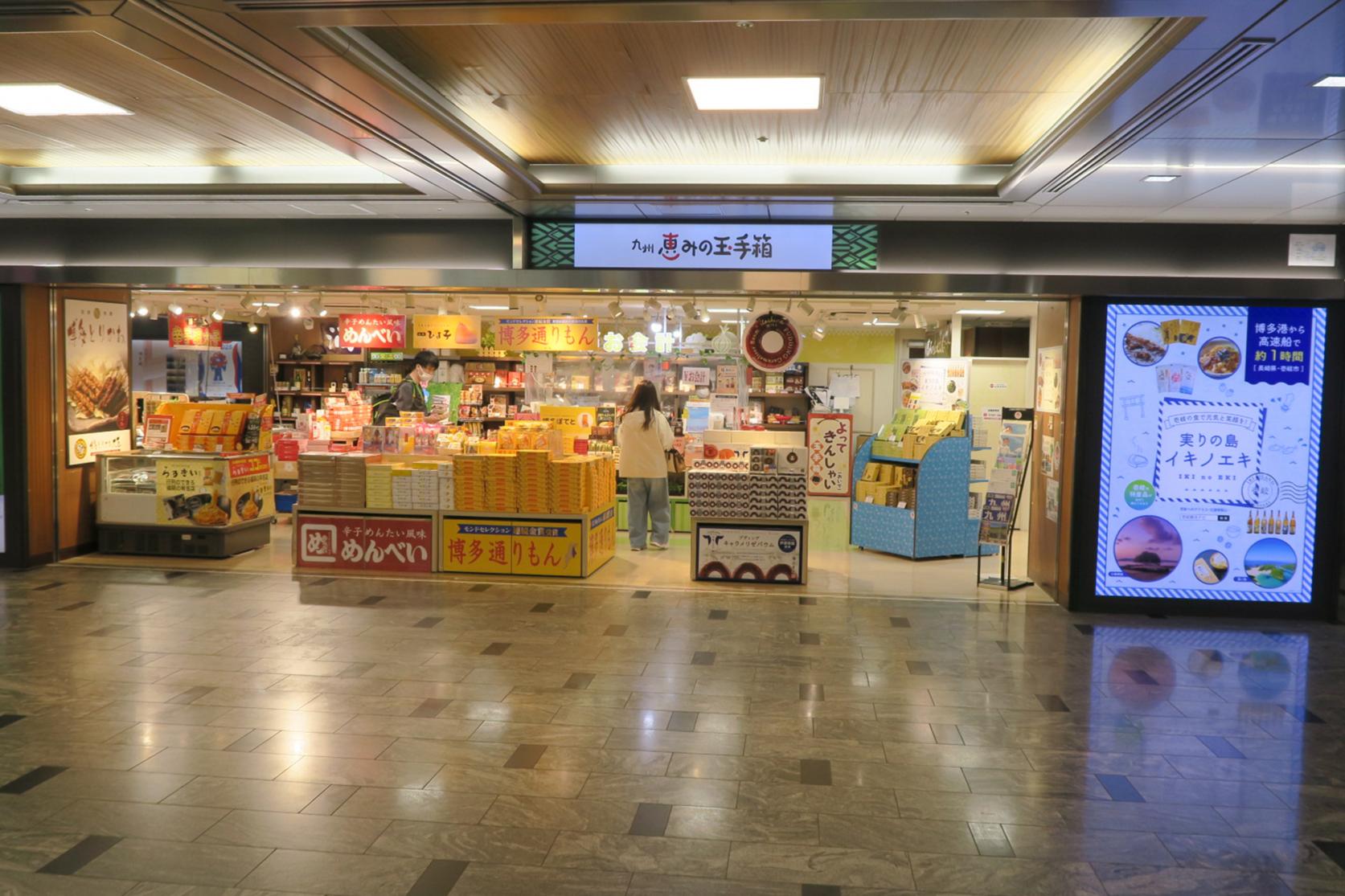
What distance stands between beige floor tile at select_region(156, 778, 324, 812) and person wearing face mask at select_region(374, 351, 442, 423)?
6.72m

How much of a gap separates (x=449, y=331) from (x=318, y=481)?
8.92ft

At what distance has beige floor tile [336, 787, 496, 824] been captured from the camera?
374 centimetres

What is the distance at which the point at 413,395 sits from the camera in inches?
420

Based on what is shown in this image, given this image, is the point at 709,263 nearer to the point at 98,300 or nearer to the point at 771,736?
the point at 771,736

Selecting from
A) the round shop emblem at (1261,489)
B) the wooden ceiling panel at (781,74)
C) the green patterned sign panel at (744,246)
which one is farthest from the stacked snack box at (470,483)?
the round shop emblem at (1261,489)

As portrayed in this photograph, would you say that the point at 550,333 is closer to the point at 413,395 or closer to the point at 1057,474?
the point at 413,395

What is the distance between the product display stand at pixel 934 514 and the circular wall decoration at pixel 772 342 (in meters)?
1.90

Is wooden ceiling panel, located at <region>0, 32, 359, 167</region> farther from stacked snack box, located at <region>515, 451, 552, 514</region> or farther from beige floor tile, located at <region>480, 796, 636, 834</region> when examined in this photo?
beige floor tile, located at <region>480, 796, 636, 834</region>

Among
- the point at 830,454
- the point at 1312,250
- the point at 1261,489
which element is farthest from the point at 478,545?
the point at 830,454

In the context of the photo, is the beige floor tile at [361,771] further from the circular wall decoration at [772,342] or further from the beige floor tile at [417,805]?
the circular wall decoration at [772,342]

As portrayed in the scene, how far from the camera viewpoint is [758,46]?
409 cm

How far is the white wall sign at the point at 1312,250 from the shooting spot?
7195 mm

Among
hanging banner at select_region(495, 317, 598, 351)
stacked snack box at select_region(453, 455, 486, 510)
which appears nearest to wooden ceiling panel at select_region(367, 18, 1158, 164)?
stacked snack box at select_region(453, 455, 486, 510)

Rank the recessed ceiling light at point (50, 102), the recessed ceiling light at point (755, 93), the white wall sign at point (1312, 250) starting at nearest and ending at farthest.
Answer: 1. the recessed ceiling light at point (755, 93)
2. the recessed ceiling light at point (50, 102)
3. the white wall sign at point (1312, 250)
